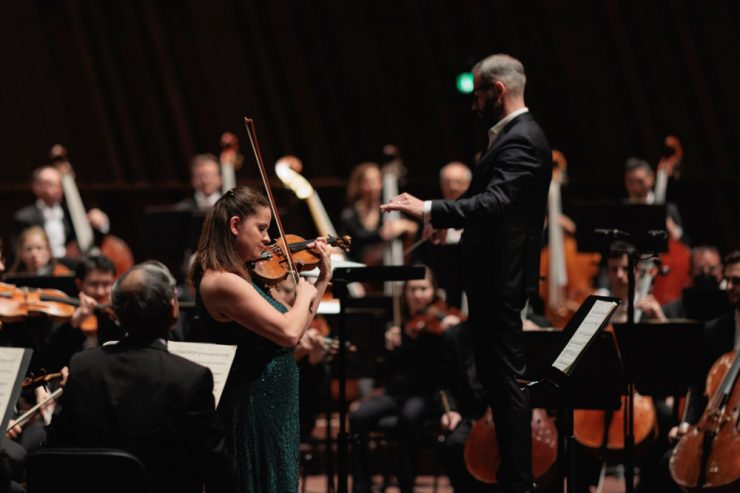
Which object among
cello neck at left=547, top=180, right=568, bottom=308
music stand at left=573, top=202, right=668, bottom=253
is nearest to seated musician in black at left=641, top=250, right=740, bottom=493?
music stand at left=573, top=202, right=668, bottom=253

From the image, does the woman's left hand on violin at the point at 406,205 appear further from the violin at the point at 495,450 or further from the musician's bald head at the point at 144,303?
the violin at the point at 495,450

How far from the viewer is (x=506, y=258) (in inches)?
149

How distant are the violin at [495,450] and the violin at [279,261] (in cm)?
Answer: 146

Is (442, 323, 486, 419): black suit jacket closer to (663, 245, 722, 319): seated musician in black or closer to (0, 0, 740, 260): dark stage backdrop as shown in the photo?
(663, 245, 722, 319): seated musician in black

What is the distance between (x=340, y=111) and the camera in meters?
8.74

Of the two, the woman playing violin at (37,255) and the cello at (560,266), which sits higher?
the woman playing violin at (37,255)

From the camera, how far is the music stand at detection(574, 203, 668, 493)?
419cm

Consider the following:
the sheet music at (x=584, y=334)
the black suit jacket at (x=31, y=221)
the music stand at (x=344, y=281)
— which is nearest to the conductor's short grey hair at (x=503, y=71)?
the music stand at (x=344, y=281)

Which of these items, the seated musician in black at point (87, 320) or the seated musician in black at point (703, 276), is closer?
the seated musician in black at point (87, 320)

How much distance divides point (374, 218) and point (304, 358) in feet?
7.15

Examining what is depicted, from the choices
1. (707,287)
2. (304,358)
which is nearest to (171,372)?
(304,358)

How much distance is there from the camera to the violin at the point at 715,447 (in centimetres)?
405

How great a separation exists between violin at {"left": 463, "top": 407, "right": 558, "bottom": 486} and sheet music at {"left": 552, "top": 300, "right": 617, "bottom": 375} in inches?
46.8

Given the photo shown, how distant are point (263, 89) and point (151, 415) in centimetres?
611
